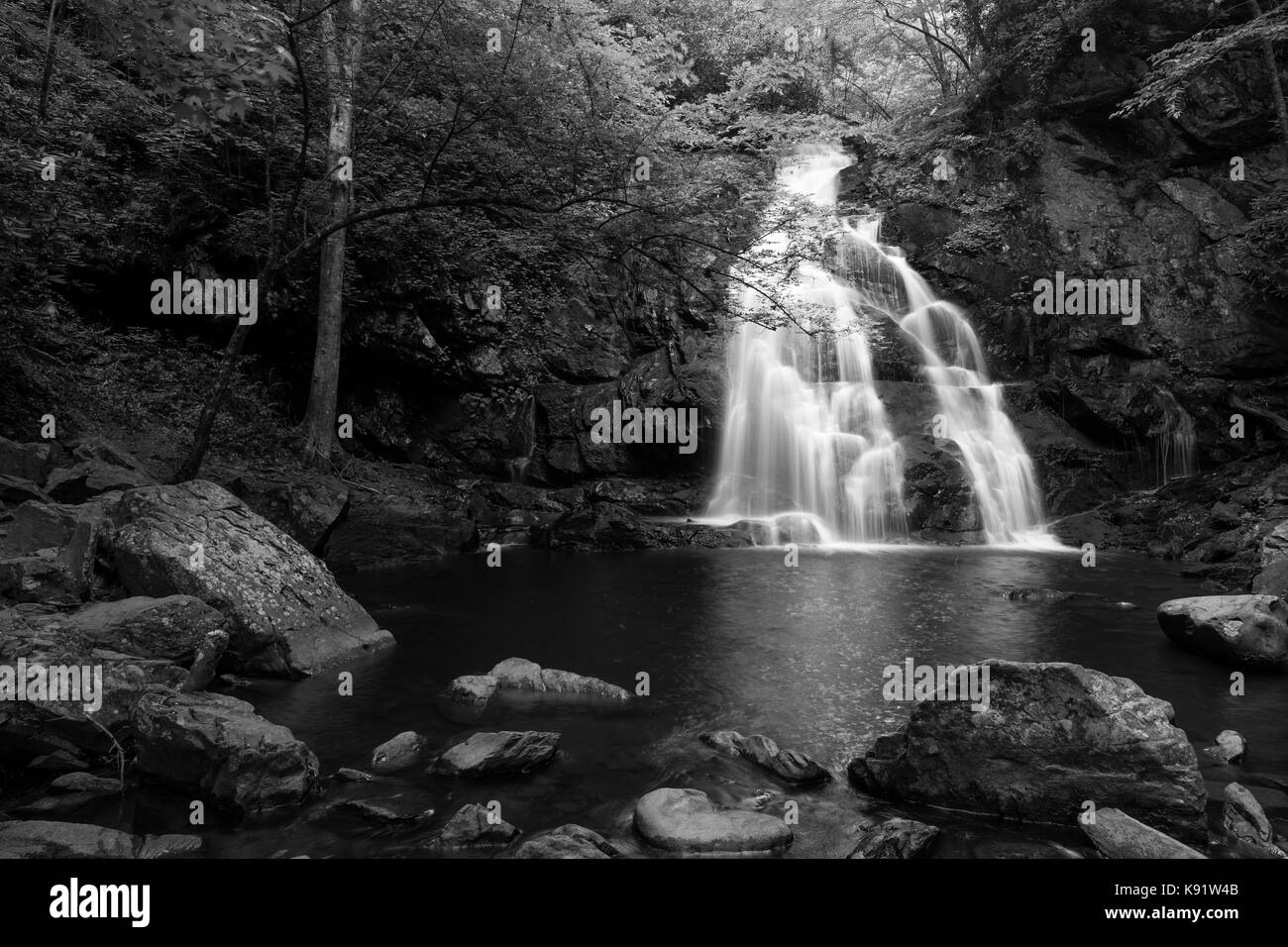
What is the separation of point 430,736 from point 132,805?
79.6 inches

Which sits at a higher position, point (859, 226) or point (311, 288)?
point (859, 226)

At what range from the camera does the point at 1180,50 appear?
61.6 feet

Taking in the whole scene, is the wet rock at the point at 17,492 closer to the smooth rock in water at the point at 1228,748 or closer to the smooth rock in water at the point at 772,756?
the smooth rock in water at the point at 772,756

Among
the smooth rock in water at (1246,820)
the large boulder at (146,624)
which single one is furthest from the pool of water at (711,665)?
the smooth rock in water at (1246,820)

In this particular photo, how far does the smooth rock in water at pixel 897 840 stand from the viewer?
163 inches

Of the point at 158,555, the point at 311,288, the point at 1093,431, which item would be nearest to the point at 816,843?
the point at 158,555

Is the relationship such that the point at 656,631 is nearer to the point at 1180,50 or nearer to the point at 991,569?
the point at 991,569

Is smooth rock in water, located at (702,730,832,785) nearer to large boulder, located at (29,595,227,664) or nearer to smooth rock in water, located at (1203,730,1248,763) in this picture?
smooth rock in water, located at (1203,730,1248,763)

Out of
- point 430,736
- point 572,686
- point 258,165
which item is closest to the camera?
point 430,736

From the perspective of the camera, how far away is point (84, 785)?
473 cm

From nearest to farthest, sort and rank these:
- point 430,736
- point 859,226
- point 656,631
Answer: point 430,736, point 656,631, point 859,226

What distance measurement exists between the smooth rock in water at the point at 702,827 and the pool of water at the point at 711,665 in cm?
19

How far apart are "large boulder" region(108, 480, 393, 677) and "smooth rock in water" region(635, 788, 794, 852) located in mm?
4442

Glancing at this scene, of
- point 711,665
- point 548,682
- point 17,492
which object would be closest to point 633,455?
point 711,665
